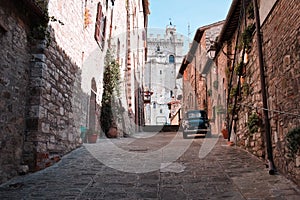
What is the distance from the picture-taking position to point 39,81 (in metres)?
4.94

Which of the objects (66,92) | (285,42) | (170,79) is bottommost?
(66,92)

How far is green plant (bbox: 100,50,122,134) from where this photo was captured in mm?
11336

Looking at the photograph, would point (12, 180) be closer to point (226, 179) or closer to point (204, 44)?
point (226, 179)

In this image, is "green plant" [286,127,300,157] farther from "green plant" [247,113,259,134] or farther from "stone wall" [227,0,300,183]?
"green plant" [247,113,259,134]

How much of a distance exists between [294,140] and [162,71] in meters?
52.2

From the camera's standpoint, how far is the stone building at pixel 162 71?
54094 mm

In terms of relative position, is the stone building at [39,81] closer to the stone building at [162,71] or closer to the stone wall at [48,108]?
the stone wall at [48,108]

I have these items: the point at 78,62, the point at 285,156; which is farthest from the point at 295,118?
the point at 78,62

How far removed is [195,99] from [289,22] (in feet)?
52.5

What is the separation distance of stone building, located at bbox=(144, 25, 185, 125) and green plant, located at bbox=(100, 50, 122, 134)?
4127 cm

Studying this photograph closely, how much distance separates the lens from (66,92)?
249 inches

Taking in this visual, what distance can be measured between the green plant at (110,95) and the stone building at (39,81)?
325 cm

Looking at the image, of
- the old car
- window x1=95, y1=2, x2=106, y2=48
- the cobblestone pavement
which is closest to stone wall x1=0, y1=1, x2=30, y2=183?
the cobblestone pavement

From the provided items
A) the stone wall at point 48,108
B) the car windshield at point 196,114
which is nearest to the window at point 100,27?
the stone wall at point 48,108
